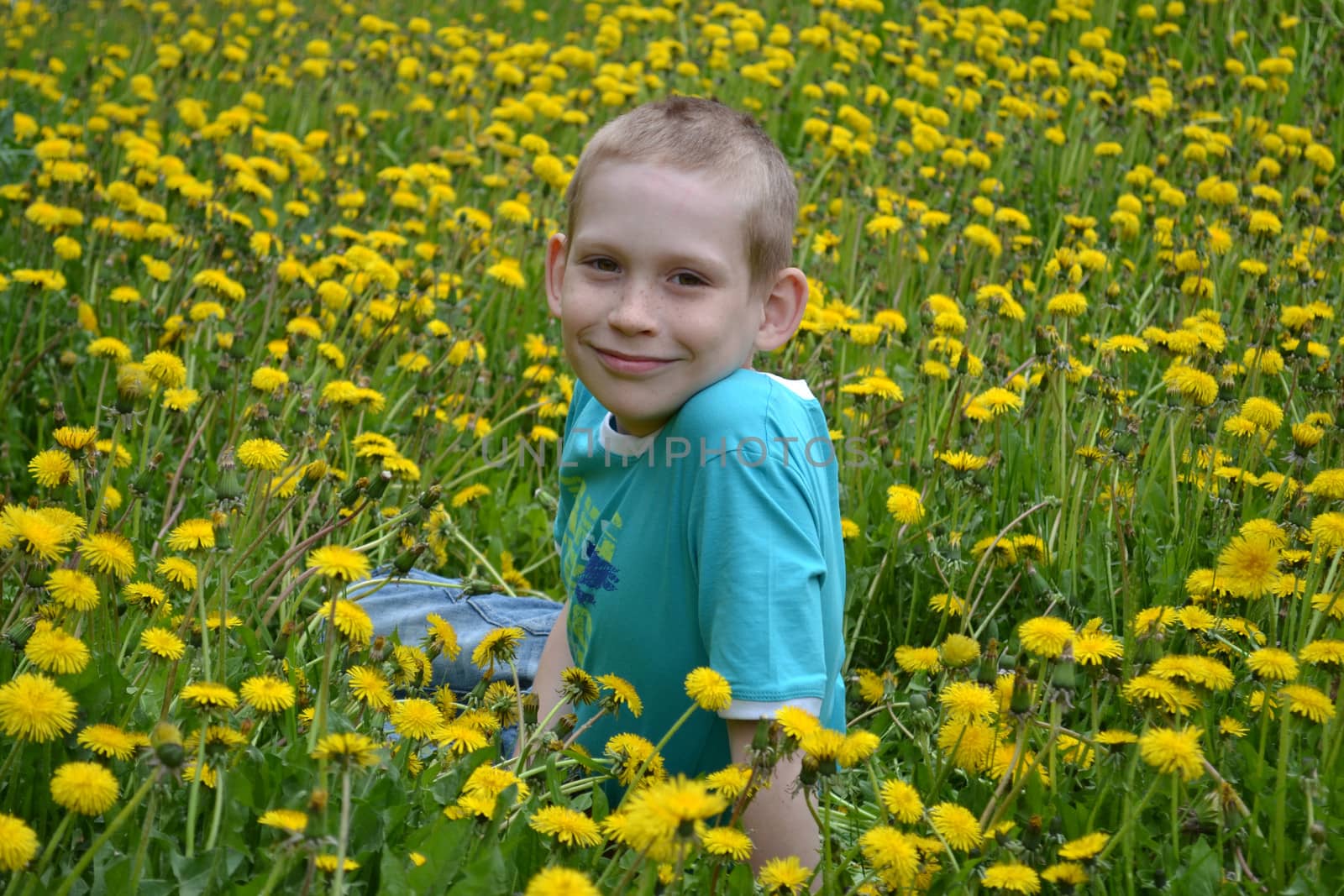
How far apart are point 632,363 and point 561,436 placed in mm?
1479

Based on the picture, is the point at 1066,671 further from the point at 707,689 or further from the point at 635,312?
the point at 635,312

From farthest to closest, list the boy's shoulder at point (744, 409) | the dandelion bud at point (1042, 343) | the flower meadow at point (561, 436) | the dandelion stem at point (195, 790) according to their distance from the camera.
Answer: the dandelion bud at point (1042, 343) < the boy's shoulder at point (744, 409) < the flower meadow at point (561, 436) < the dandelion stem at point (195, 790)

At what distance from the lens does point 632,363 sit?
1951 mm

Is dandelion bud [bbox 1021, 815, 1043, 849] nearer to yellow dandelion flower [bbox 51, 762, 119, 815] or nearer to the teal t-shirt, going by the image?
the teal t-shirt

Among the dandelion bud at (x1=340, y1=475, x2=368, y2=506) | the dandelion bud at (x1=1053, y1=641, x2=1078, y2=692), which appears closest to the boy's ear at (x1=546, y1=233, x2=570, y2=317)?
the dandelion bud at (x1=340, y1=475, x2=368, y2=506)

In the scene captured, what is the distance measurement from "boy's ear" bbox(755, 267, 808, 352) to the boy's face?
0.09 meters

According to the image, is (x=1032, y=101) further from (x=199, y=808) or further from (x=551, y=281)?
(x=199, y=808)

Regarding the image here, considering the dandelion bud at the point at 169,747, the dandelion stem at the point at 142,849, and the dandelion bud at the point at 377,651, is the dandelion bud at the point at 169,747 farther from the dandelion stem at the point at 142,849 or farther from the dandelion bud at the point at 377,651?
the dandelion bud at the point at 377,651

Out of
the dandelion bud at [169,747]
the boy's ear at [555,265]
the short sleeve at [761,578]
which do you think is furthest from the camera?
the boy's ear at [555,265]

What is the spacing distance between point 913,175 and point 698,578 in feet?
10.9

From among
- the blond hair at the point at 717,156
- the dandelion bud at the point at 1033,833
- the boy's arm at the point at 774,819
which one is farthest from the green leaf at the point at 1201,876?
the blond hair at the point at 717,156

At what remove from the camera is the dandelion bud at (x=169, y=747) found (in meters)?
1.33

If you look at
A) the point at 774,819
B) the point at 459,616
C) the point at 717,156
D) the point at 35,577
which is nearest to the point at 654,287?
the point at 717,156

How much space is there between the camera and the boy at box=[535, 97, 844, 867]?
1834 millimetres
